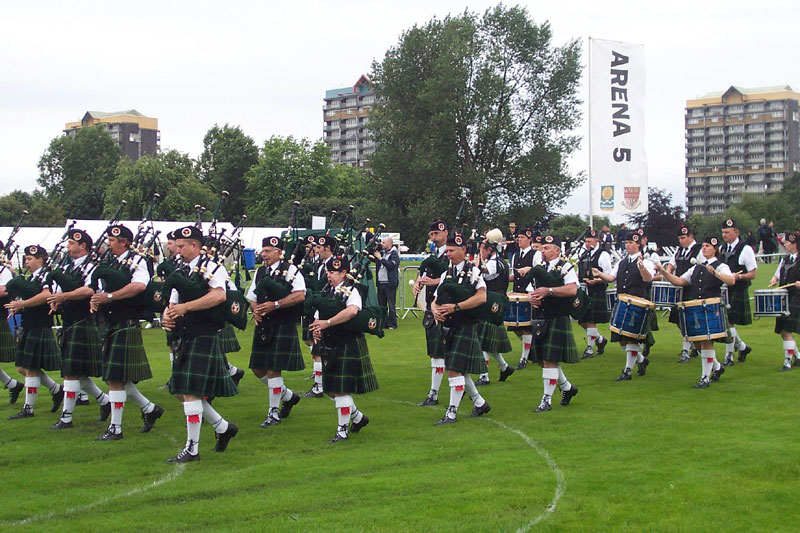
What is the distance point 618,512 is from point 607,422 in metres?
2.71

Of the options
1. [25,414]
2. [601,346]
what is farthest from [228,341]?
[601,346]

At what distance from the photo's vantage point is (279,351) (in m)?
8.05

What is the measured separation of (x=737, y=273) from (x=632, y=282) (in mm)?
1311

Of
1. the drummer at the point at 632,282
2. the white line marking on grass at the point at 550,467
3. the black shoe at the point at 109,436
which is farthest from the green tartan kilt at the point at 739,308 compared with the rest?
the black shoe at the point at 109,436

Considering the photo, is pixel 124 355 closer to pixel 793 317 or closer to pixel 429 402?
pixel 429 402

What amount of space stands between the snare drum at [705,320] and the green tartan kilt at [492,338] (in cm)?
215

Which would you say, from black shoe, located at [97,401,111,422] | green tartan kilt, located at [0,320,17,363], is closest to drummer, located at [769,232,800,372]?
black shoe, located at [97,401,111,422]

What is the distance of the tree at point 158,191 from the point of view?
55.5 metres

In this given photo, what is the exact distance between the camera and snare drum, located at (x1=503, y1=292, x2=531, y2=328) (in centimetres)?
1123

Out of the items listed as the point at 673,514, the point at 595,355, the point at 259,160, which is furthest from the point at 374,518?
the point at 259,160

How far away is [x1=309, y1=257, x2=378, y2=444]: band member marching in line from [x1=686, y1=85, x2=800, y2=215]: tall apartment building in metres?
131

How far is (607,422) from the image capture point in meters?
7.67

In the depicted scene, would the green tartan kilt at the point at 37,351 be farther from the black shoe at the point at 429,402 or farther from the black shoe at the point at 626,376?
the black shoe at the point at 626,376

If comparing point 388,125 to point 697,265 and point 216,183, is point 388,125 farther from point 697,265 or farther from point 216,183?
point 216,183
